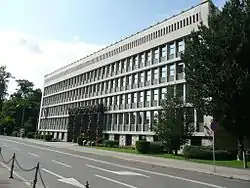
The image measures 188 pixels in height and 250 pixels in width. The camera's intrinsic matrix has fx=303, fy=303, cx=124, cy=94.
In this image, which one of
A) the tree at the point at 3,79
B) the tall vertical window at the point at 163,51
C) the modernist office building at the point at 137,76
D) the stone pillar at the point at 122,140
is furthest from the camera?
the stone pillar at the point at 122,140

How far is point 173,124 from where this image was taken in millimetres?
30344

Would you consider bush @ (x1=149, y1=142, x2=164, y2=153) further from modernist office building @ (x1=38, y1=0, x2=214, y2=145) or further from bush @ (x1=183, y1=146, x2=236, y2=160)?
bush @ (x1=183, y1=146, x2=236, y2=160)

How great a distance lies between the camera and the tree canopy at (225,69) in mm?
19812

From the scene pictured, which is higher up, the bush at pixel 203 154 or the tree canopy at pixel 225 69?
the tree canopy at pixel 225 69

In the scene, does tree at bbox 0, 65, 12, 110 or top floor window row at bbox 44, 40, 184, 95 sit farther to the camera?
top floor window row at bbox 44, 40, 184, 95

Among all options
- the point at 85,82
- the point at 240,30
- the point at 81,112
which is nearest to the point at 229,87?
the point at 240,30

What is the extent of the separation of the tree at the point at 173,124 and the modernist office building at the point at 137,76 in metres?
1.86

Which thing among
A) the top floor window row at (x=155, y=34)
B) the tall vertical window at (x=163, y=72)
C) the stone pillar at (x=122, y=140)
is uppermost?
the top floor window row at (x=155, y=34)

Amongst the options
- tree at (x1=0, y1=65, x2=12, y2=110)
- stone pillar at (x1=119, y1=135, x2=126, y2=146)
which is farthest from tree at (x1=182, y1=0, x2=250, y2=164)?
stone pillar at (x1=119, y1=135, x2=126, y2=146)

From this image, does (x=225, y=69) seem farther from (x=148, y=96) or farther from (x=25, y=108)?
(x=25, y=108)

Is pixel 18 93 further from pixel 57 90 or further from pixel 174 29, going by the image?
pixel 174 29

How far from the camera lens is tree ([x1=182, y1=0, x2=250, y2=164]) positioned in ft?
65.0

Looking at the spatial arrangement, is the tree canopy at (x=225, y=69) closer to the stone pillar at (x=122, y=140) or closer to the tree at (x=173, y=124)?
the tree at (x=173, y=124)

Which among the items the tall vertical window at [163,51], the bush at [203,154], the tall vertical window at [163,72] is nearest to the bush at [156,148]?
the bush at [203,154]
